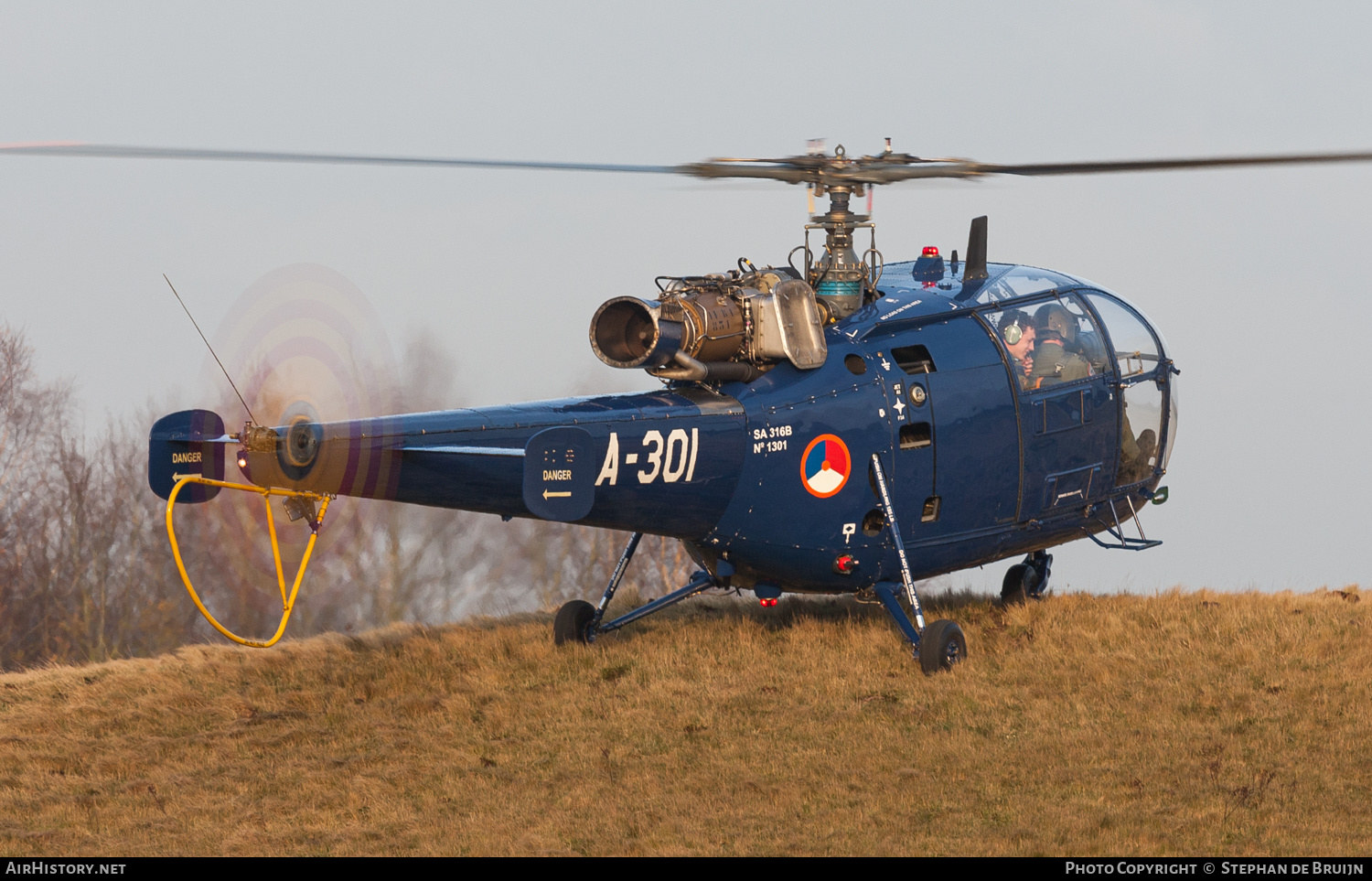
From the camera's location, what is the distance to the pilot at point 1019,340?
1633 centimetres

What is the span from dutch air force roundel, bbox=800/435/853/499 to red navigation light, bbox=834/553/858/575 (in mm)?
710

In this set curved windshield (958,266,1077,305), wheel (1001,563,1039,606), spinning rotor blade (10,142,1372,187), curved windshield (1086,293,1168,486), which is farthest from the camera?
wheel (1001,563,1039,606)

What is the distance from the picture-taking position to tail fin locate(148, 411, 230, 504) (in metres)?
12.8

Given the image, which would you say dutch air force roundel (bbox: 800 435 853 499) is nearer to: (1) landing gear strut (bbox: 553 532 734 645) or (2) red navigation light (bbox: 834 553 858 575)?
(2) red navigation light (bbox: 834 553 858 575)

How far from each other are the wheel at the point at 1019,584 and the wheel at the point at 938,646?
148 inches

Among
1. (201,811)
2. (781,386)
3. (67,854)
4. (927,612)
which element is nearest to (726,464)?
(781,386)

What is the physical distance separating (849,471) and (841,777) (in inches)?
148

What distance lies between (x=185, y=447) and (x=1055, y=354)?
9744 mm

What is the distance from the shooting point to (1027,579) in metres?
18.6

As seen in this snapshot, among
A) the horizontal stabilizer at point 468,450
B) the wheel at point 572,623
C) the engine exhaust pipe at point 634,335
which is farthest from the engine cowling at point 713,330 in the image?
the wheel at point 572,623

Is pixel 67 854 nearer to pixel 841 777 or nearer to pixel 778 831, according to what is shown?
pixel 778 831

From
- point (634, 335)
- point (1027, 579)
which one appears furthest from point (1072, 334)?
point (634, 335)

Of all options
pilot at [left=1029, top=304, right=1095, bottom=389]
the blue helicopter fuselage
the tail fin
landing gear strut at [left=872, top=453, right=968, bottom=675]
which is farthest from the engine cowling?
the tail fin

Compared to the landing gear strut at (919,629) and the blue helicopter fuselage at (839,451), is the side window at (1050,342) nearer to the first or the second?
the blue helicopter fuselage at (839,451)
